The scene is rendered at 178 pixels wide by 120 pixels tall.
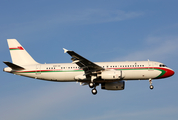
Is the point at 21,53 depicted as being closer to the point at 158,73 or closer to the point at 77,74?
the point at 77,74

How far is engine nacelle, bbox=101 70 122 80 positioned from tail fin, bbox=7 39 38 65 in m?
12.8

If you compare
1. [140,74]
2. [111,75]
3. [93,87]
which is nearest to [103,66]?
[111,75]

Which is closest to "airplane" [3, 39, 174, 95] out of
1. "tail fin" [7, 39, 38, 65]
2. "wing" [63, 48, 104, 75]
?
"wing" [63, 48, 104, 75]

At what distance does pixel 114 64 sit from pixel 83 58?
6278 mm

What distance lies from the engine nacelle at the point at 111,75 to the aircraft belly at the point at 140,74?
159cm

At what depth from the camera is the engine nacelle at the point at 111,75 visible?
44469mm

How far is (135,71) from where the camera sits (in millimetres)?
46188

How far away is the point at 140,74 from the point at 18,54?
68.2 ft

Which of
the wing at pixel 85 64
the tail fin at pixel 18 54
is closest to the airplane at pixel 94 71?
the wing at pixel 85 64

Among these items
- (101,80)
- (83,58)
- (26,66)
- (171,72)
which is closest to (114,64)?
(101,80)

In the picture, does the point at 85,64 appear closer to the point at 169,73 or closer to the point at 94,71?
the point at 94,71

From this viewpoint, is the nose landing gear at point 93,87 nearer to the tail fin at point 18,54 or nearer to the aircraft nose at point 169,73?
the tail fin at point 18,54

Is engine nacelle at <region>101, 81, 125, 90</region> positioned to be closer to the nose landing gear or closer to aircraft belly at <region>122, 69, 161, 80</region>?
the nose landing gear

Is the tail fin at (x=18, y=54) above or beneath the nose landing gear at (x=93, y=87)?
above
